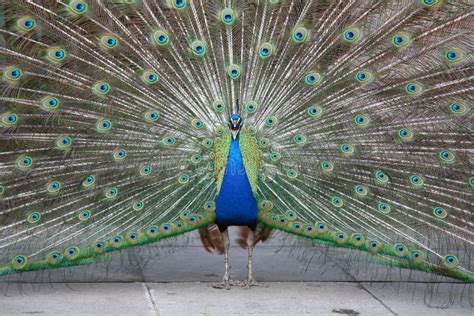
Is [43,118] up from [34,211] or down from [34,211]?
up

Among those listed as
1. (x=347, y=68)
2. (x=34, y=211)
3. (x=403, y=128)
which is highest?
(x=347, y=68)

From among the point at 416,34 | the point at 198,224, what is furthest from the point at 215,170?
the point at 416,34

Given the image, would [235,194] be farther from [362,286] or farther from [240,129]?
[362,286]

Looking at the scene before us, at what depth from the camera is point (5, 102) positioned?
5.57 meters

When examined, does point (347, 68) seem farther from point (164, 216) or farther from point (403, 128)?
point (164, 216)

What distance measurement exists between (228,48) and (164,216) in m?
1.23

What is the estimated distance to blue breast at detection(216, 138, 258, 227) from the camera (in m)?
5.54

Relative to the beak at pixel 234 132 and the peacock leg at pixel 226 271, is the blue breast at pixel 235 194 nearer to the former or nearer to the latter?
the beak at pixel 234 132

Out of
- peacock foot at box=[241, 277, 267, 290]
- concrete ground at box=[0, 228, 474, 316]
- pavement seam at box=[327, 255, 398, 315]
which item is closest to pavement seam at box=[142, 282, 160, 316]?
concrete ground at box=[0, 228, 474, 316]

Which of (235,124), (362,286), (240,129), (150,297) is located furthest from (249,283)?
(235,124)

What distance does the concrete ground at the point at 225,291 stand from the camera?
17.9 feet

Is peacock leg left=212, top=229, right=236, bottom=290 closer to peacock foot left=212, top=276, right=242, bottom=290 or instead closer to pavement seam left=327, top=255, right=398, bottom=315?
peacock foot left=212, top=276, right=242, bottom=290

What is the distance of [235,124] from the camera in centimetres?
529

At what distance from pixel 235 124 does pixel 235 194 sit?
0.54 meters
